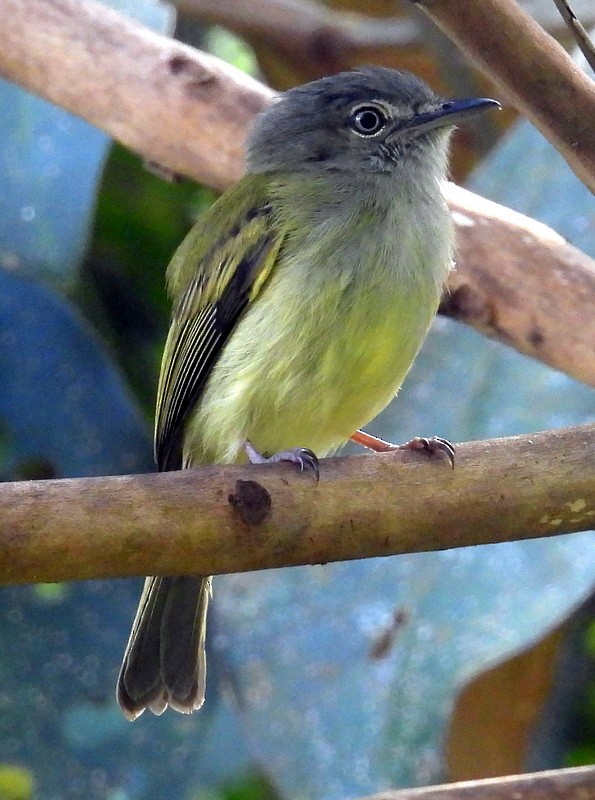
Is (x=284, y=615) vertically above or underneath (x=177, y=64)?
underneath

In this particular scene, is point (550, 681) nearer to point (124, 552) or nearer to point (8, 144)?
point (124, 552)

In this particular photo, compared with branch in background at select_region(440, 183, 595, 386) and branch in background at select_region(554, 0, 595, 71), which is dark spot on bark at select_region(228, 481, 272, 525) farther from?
branch in background at select_region(440, 183, 595, 386)

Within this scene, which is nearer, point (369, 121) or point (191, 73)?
point (369, 121)

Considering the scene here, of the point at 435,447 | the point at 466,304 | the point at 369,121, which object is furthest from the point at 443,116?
the point at 435,447

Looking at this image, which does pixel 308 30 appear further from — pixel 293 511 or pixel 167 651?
pixel 293 511

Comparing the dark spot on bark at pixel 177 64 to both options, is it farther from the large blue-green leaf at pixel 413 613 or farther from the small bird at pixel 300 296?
the large blue-green leaf at pixel 413 613

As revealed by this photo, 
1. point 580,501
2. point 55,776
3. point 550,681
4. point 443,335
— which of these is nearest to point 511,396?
point 443,335
